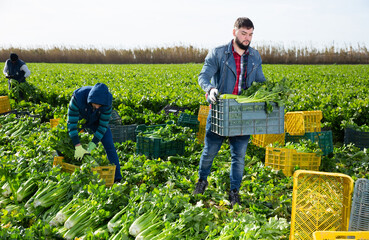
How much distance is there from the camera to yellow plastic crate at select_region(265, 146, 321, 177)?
572 centimetres

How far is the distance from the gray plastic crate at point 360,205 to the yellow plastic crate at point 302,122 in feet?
11.8

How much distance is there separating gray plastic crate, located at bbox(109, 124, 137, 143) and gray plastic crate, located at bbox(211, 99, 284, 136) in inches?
149

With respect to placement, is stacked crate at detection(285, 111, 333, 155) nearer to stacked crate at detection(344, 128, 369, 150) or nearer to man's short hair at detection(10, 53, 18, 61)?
stacked crate at detection(344, 128, 369, 150)

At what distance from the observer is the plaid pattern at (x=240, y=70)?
4.10 m

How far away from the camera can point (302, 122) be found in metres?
6.66

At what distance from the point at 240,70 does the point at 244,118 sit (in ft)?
2.31

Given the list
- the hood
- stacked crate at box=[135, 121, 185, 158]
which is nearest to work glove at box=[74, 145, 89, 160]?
the hood

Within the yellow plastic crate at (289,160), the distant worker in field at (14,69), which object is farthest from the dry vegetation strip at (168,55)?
the yellow plastic crate at (289,160)

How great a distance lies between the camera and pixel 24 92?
447 inches

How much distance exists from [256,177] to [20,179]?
3733mm

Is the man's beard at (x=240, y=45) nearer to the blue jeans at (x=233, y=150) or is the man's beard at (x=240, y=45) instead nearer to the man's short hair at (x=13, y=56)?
the blue jeans at (x=233, y=150)

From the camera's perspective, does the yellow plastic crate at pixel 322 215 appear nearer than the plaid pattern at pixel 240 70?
Yes

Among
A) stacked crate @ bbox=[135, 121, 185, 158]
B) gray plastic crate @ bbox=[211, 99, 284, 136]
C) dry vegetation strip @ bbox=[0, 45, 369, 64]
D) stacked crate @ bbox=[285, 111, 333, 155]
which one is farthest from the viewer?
dry vegetation strip @ bbox=[0, 45, 369, 64]

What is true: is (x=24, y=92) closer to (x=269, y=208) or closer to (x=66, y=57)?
(x=269, y=208)
